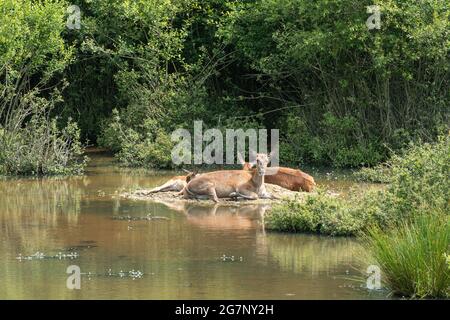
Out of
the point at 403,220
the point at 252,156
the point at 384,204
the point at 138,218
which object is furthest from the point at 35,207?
the point at 403,220

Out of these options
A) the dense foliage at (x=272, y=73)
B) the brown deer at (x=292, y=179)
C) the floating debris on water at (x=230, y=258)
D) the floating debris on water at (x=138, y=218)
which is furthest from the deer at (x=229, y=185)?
the floating debris on water at (x=230, y=258)

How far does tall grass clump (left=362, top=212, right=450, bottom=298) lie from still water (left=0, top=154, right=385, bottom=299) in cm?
35

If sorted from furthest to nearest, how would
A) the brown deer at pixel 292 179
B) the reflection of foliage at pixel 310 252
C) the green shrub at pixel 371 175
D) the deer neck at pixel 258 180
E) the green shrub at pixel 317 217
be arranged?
the green shrub at pixel 371 175, the brown deer at pixel 292 179, the deer neck at pixel 258 180, the green shrub at pixel 317 217, the reflection of foliage at pixel 310 252

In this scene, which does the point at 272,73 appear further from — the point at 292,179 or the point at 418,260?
the point at 418,260

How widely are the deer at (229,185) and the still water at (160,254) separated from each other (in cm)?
58

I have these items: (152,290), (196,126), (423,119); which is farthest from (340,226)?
(196,126)

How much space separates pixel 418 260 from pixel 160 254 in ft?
13.0

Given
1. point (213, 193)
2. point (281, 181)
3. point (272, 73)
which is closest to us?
point (213, 193)

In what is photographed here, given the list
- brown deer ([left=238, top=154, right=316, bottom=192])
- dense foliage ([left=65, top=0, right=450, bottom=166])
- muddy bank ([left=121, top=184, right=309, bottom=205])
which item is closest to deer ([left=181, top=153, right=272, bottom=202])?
muddy bank ([left=121, top=184, right=309, bottom=205])

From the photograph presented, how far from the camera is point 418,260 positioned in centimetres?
1092

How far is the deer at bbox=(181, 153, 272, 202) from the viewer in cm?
1866

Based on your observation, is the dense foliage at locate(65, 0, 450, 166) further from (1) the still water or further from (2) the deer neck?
(1) the still water

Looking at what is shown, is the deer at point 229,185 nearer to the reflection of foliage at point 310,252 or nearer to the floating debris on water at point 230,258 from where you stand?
the reflection of foliage at point 310,252

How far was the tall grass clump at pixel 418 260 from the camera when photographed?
35.7 feet
